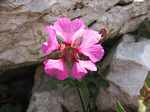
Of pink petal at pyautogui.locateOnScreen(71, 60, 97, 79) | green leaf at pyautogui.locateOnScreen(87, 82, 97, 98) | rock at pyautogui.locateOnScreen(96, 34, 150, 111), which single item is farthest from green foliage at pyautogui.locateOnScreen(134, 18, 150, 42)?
pink petal at pyautogui.locateOnScreen(71, 60, 97, 79)

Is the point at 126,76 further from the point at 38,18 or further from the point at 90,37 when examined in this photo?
the point at 38,18

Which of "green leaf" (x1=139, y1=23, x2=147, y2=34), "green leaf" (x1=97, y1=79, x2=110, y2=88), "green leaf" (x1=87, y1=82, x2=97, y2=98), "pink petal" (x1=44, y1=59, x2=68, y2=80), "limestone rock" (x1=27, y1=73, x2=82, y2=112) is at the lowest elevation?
"limestone rock" (x1=27, y1=73, x2=82, y2=112)

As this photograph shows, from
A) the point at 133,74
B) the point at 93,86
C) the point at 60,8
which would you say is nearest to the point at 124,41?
the point at 133,74

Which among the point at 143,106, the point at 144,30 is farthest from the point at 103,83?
the point at 144,30

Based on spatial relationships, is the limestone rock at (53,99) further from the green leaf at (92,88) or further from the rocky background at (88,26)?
the green leaf at (92,88)

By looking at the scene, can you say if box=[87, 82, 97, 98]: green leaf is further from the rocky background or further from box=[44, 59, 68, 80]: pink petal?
box=[44, 59, 68, 80]: pink petal

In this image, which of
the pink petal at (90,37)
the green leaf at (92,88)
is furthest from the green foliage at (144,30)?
the pink petal at (90,37)

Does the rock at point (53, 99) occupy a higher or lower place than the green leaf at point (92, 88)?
lower
